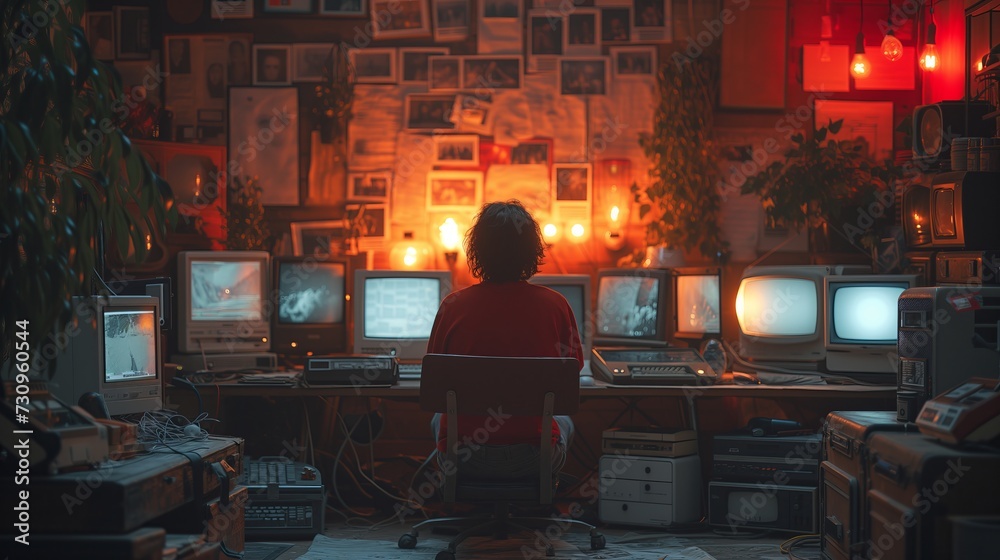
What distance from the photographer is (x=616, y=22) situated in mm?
4559

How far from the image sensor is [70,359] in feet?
9.11

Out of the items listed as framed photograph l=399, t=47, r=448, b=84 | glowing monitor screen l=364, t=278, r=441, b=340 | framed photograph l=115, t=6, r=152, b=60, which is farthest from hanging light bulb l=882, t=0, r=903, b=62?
framed photograph l=115, t=6, r=152, b=60

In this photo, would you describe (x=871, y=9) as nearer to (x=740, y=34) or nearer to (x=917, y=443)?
(x=740, y=34)

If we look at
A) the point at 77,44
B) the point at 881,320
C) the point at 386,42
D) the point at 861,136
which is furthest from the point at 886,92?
the point at 77,44

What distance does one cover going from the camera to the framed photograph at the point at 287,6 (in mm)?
4574

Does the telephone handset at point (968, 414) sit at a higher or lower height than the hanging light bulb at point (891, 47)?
lower

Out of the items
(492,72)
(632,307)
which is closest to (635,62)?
(492,72)

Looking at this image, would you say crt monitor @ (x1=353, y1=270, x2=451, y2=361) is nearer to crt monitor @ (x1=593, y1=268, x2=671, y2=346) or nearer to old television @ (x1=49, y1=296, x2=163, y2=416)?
crt monitor @ (x1=593, y1=268, x2=671, y2=346)

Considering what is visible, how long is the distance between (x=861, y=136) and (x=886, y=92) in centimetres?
26

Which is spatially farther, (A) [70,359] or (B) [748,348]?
(B) [748,348]

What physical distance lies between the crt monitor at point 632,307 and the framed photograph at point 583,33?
3.61 feet

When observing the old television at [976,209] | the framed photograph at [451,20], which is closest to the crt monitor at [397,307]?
the framed photograph at [451,20]

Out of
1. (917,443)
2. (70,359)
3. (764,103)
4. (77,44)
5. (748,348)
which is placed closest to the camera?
(77,44)

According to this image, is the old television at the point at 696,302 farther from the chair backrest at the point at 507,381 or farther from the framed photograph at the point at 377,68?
the framed photograph at the point at 377,68
